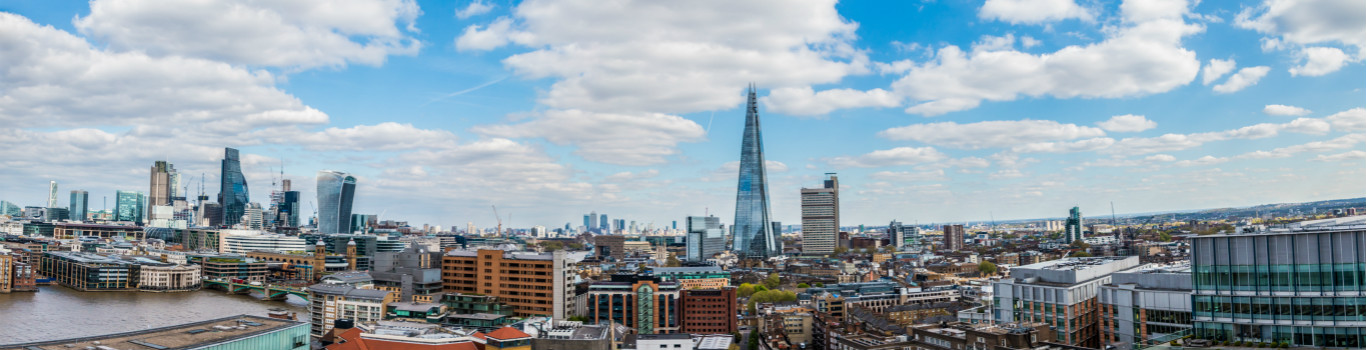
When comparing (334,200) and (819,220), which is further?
(334,200)

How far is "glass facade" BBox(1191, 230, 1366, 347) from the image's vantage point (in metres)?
19.2

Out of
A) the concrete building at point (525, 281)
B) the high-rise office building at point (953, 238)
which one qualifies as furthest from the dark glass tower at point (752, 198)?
the concrete building at point (525, 281)

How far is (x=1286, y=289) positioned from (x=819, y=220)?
5759 inches

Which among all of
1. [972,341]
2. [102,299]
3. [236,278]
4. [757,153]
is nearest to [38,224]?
[236,278]

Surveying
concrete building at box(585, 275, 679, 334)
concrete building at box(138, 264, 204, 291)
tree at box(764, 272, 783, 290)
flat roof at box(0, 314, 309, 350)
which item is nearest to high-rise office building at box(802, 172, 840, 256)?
tree at box(764, 272, 783, 290)

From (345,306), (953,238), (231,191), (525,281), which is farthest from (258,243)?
(953,238)

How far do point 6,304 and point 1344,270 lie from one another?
8787 centimetres

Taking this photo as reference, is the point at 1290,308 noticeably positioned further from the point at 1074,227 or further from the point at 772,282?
the point at 1074,227

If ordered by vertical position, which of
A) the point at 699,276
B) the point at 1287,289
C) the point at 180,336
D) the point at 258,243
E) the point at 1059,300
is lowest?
the point at 699,276

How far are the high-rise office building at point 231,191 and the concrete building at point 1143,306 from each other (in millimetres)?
200657

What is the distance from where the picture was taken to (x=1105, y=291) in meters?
33.1

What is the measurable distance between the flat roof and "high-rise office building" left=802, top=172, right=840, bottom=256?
13723 cm

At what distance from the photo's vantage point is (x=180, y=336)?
28.3 m

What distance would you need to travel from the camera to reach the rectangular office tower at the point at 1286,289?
19.2 meters
